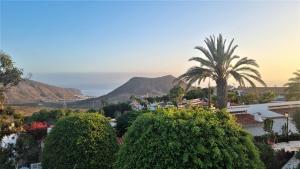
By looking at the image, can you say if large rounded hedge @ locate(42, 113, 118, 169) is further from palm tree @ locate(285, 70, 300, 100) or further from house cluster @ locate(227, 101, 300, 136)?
palm tree @ locate(285, 70, 300, 100)

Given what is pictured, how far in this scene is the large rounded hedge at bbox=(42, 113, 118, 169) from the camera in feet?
36.9

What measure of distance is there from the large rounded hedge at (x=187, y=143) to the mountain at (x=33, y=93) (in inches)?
1691

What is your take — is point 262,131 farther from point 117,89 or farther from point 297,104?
point 117,89

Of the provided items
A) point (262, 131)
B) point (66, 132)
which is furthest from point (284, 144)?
point (66, 132)

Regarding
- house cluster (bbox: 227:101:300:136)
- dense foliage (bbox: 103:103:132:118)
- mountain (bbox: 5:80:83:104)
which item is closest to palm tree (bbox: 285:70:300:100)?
house cluster (bbox: 227:101:300:136)

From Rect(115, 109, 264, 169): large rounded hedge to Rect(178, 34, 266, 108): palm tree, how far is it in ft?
52.2

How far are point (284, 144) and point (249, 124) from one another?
8.50 feet

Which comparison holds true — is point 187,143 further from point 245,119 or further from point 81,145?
point 245,119

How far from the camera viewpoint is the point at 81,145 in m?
11.3

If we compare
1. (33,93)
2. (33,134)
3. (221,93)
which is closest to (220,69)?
(221,93)

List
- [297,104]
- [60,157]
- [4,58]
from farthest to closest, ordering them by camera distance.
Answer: [4,58], [297,104], [60,157]

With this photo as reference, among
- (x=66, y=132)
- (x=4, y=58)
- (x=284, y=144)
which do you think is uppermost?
(x=4, y=58)

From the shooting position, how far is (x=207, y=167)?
7492 mm

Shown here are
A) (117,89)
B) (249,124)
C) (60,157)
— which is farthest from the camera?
(117,89)
